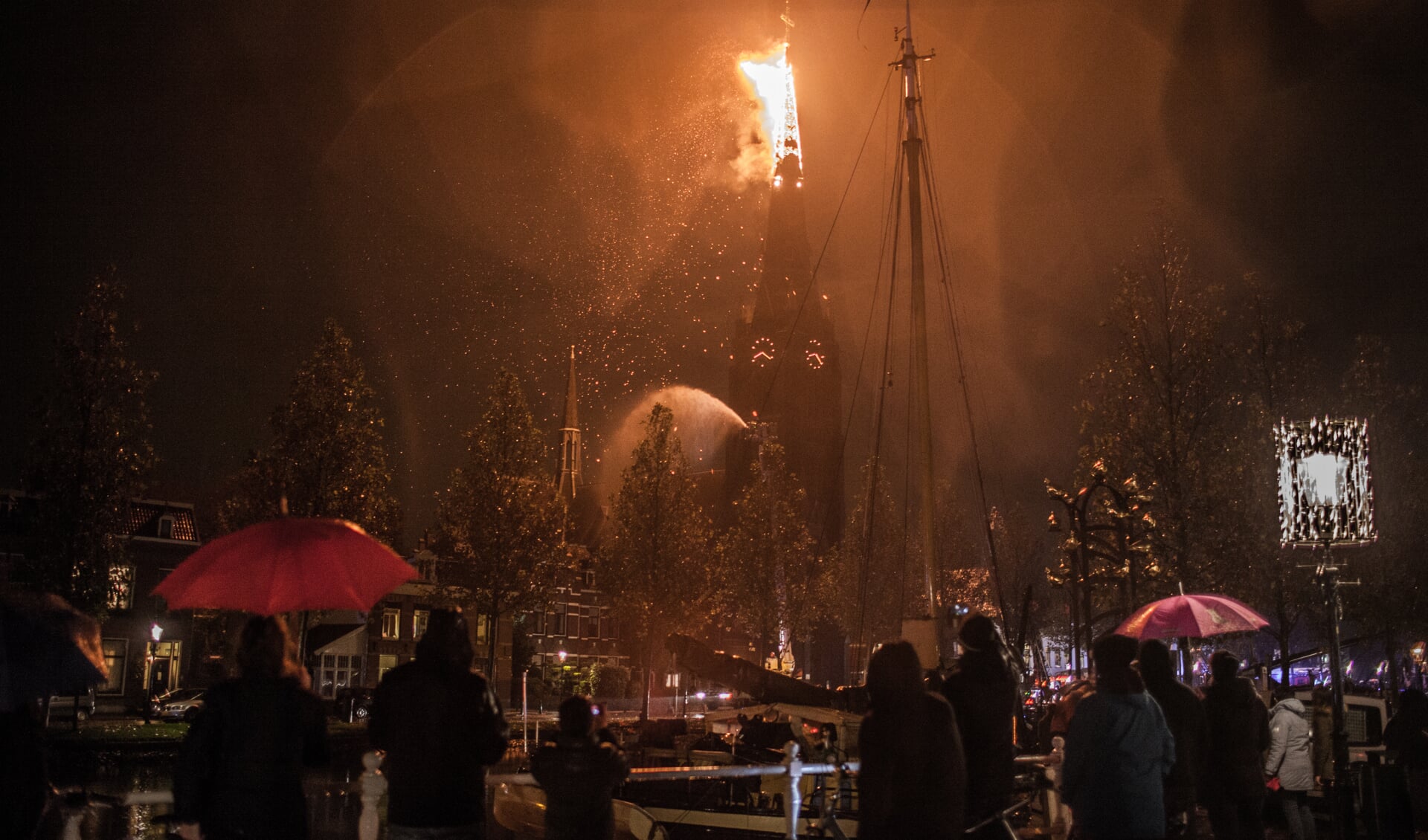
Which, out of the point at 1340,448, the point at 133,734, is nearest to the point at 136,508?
the point at 133,734

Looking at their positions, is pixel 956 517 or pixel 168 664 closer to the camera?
pixel 168 664

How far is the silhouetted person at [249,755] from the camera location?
573 centimetres

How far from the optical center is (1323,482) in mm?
36344

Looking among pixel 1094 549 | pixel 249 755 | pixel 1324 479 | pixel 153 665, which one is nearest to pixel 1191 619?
pixel 249 755

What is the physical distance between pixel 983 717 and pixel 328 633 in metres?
53.4

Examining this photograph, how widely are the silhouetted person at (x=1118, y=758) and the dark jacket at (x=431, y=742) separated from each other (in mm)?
3559

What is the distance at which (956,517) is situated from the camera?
77.2 m

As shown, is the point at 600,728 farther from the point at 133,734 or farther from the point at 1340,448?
the point at 1340,448

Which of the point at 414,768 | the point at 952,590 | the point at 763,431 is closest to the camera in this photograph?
the point at 414,768

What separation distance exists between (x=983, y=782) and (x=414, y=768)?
140 inches

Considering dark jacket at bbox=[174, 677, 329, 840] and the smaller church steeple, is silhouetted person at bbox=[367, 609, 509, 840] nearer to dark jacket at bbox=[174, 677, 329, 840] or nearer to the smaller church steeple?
dark jacket at bbox=[174, 677, 329, 840]

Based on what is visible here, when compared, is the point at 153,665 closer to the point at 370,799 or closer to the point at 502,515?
the point at 502,515

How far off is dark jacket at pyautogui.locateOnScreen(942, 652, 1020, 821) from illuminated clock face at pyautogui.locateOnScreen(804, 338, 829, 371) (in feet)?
409

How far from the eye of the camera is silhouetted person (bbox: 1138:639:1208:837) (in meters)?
8.36
